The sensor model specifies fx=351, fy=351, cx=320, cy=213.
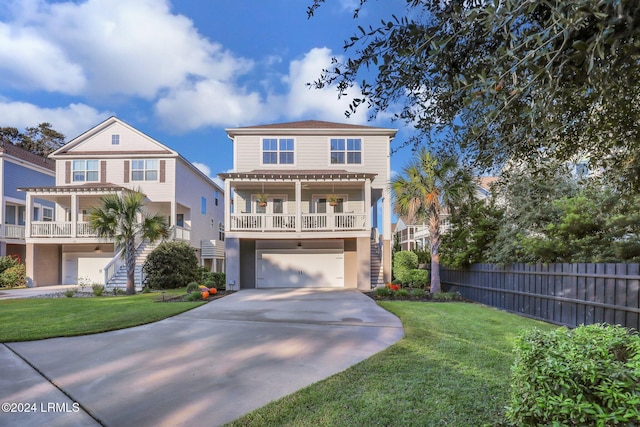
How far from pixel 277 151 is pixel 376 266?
7.49m

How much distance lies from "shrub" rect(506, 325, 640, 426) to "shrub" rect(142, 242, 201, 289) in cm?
1714

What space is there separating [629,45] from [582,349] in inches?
75.4

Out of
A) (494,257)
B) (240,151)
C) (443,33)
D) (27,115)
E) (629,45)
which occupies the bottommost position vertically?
(494,257)

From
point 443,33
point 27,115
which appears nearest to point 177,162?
point 443,33

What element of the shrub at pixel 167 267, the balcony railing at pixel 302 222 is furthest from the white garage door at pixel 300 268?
the shrub at pixel 167 267

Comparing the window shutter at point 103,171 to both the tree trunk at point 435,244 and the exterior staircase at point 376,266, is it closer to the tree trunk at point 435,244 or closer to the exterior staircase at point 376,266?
the exterior staircase at point 376,266

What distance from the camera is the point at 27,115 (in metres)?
34.7

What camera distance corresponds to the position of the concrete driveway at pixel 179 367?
3416 millimetres

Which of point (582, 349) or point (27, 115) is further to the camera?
point (27, 115)

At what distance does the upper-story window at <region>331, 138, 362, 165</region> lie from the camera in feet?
58.6

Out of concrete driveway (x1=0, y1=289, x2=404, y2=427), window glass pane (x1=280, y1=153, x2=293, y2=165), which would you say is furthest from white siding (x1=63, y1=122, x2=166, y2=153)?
concrete driveway (x1=0, y1=289, x2=404, y2=427)

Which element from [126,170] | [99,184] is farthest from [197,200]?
[99,184]

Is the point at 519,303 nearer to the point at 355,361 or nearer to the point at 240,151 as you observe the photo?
the point at 355,361

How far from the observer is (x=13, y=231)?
21.1 metres
